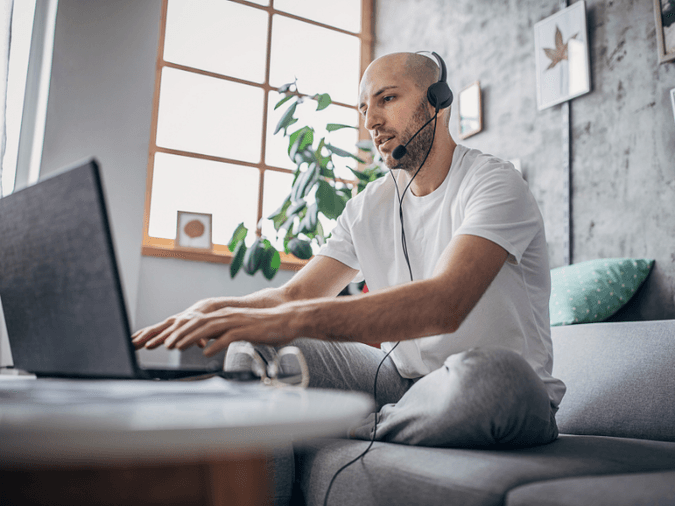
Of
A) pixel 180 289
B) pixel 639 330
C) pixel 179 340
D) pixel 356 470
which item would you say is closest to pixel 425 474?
pixel 356 470

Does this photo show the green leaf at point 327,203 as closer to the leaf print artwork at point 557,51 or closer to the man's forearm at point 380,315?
the leaf print artwork at point 557,51

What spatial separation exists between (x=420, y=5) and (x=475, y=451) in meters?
3.15

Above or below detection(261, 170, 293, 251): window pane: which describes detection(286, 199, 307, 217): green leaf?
below

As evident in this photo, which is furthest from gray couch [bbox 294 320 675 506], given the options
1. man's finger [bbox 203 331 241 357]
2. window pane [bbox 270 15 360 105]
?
window pane [bbox 270 15 360 105]

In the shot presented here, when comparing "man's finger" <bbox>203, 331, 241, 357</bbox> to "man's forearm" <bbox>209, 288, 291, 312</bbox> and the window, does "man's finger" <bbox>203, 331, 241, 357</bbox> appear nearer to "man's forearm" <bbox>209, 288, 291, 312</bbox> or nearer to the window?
"man's forearm" <bbox>209, 288, 291, 312</bbox>

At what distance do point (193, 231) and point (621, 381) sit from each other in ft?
7.55

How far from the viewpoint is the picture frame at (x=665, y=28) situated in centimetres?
182

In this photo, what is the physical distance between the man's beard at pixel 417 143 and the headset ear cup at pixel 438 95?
33 millimetres

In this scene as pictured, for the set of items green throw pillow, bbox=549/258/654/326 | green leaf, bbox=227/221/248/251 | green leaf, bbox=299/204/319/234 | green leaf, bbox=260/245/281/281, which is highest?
green leaf, bbox=299/204/319/234

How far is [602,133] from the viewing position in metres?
2.05

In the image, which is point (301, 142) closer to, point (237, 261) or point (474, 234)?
point (237, 261)

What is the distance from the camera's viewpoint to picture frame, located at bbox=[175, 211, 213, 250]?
115 inches

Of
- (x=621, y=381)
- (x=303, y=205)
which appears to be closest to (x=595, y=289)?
(x=621, y=381)

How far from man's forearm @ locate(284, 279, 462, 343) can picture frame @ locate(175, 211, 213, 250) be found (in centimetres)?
228
